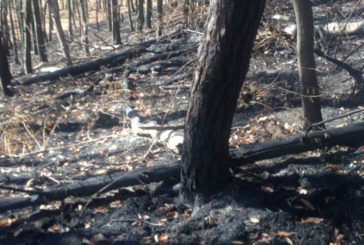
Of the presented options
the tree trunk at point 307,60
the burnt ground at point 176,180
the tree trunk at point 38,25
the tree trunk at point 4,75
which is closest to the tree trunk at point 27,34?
the tree trunk at point 38,25

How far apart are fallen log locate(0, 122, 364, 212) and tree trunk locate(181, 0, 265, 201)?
10.7 inches

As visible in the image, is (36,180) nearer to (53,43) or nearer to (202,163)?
(202,163)

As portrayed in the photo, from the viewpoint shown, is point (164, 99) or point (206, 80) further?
point (164, 99)

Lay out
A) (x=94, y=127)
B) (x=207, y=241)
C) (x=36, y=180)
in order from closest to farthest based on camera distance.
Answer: (x=207, y=241), (x=36, y=180), (x=94, y=127)

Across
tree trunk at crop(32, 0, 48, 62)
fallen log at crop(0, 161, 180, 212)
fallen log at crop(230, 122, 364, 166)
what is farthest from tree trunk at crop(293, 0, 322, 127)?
tree trunk at crop(32, 0, 48, 62)

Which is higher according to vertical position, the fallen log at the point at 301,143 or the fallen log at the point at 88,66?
the fallen log at the point at 301,143

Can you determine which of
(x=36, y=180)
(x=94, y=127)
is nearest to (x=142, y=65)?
(x=94, y=127)

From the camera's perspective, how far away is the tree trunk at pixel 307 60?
605 centimetres

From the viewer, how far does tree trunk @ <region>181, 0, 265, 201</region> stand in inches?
179

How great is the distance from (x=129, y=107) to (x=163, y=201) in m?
3.73

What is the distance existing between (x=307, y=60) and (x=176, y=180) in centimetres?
195

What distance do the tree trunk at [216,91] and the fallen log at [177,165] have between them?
10.7 inches

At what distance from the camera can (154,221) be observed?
5062 mm

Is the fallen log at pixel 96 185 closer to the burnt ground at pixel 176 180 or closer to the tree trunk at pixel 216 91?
the burnt ground at pixel 176 180
